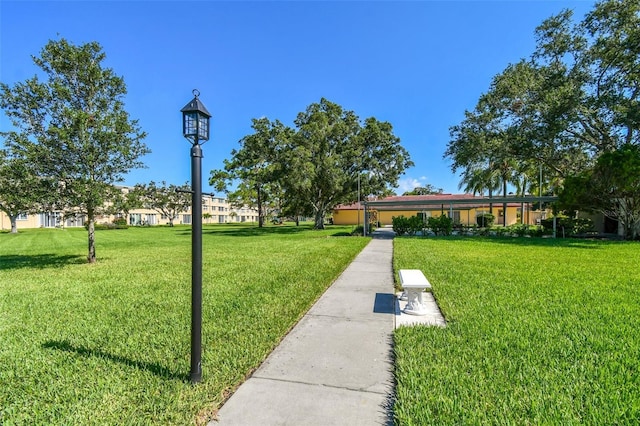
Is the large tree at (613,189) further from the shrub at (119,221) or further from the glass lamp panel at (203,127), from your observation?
the shrub at (119,221)

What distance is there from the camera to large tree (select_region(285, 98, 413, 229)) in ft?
79.3

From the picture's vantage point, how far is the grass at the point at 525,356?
Result: 244 centimetres

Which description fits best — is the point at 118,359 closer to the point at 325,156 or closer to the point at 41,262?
the point at 41,262

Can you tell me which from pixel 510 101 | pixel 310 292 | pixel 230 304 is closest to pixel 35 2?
pixel 230 304

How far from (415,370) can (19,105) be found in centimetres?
1230

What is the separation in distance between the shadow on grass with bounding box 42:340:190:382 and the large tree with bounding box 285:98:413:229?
20523mm

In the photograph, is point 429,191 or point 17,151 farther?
point 429,191

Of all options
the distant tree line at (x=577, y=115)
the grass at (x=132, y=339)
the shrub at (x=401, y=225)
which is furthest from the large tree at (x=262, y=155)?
the grass at (x=132, y=339)

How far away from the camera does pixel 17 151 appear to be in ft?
27.9

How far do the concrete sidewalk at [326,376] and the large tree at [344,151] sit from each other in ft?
64.4

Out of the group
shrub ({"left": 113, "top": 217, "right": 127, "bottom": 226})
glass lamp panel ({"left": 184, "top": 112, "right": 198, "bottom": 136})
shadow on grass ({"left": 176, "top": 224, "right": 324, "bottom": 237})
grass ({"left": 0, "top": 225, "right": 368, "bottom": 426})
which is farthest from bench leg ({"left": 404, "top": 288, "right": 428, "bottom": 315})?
shrub ({"left": 113, "top": 217, "right": 127, "bottom": 226})

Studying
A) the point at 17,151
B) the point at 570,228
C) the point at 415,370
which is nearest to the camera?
the point at 415,370

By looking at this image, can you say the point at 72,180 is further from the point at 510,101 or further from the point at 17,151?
the point at 510,101

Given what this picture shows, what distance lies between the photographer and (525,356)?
11.0 feet
